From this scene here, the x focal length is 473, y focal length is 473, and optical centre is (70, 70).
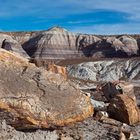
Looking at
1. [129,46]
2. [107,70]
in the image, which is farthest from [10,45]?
[107,70]

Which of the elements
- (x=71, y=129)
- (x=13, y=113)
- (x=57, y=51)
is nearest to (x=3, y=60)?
(x=13, y=113)

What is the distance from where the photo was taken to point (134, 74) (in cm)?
9431

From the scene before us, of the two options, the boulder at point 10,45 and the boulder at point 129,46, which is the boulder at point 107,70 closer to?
the boulder at point 10,45

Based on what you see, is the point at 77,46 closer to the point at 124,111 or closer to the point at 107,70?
the point at 107,70

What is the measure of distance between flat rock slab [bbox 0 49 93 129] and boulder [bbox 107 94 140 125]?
183 centimetres

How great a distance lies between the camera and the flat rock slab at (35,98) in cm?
1170

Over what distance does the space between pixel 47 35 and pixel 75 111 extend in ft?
420

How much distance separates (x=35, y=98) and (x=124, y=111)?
3569 mm

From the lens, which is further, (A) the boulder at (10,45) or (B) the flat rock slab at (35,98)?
(A) the boulder at (10,45)

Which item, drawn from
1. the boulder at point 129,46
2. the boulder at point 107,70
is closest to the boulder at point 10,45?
the boulder at point 107,70

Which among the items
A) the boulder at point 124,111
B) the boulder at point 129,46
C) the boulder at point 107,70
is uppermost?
the boulder at point 129,46

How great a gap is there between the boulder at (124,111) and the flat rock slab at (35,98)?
1831 mm

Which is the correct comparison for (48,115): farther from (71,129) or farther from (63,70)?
(63,70)

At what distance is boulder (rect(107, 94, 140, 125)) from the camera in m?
14.5
